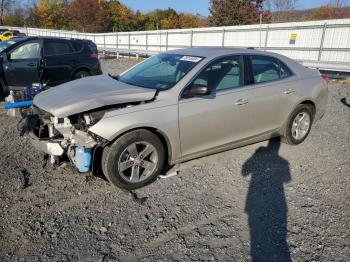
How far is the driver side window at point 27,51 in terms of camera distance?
9.06 metres

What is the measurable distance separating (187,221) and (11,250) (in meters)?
1.72

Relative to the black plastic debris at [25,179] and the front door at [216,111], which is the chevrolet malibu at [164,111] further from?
the black plastic debris at [25,179]

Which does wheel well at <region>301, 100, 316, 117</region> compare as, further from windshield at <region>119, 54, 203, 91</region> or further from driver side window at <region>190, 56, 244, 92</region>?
windshield at <region>119, 54, 203, 91</region>

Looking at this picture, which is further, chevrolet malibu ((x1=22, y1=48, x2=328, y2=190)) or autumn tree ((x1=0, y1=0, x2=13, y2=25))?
autumn tree ((x1=0, y1=0, x2=13, y2=25))

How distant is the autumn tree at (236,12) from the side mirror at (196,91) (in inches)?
1403

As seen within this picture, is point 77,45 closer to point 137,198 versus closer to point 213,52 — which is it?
point 213,52

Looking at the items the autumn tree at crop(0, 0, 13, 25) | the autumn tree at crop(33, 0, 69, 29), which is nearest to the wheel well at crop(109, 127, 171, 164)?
the autumn tree at crop(33, 0, 69, 29)

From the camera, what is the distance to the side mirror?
4.04 meters

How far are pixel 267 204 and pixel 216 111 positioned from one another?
1.37 meters

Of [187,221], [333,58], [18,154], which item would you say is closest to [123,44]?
[333,58]

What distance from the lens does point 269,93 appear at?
4.86 m

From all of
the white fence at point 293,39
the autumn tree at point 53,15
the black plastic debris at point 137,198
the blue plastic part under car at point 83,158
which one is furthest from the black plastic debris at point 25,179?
the autumn tree at point 53,15

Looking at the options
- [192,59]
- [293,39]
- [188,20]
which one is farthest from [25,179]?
[188,20]

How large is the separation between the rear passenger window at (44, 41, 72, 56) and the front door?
655cm
